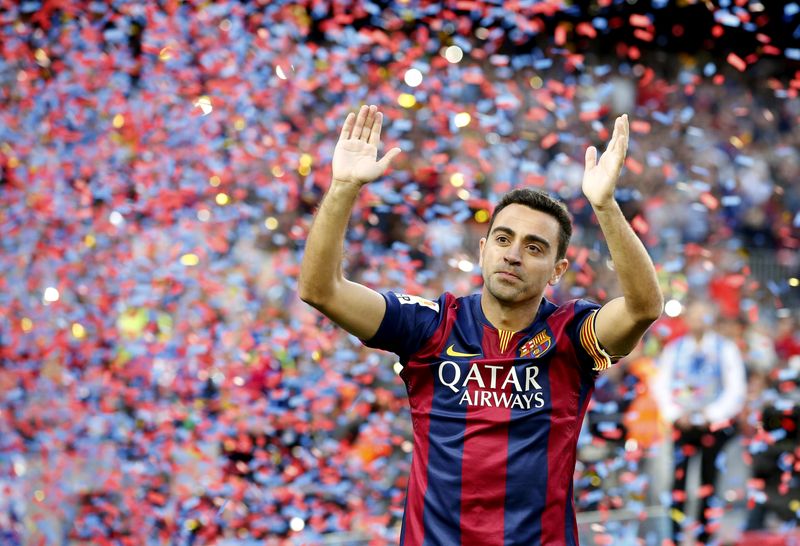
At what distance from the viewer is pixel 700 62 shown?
9.31m

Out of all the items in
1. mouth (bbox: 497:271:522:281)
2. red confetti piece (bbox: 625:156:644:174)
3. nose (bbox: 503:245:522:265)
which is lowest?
red confetti piece (bbox: 625:156:644:174)

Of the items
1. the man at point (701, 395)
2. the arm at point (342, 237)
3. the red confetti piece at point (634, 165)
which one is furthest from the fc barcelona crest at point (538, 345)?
the red confetti piece at point (634, 165)

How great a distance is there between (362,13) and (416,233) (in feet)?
4.86

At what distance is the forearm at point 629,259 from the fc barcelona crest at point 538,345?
0.35 metres

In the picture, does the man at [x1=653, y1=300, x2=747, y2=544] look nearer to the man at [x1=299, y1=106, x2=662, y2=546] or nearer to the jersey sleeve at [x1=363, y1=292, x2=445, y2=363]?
the man at [x1=299, y1=106, x2=662, y2=546]

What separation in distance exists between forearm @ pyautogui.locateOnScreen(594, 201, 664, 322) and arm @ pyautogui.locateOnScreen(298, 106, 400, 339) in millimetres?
651

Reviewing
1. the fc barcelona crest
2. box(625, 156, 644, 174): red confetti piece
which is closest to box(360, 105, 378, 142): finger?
the fc barcelona crest

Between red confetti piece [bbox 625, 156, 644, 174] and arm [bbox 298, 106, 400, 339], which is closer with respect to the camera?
arm [bbox 298, 106, 400, 339]

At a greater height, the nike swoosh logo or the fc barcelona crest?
the fc barcelona crest

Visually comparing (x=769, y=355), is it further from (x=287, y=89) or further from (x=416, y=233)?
(x=287, y=89)

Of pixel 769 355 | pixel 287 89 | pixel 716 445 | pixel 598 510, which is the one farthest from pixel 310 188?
pixel 769 355

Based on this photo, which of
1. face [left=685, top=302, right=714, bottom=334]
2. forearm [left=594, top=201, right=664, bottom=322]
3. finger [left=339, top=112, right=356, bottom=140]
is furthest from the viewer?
face [left=685, top=302, right=714, bottom=334]

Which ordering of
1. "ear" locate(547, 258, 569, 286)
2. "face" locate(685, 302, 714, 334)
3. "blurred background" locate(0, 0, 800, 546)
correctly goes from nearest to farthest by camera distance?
1. "ear" locate(547, 258, 569, 286)
2. "blurred background" locate(0, 0, 800, 546)
3. "face" locate(685, 302, 714, 334)

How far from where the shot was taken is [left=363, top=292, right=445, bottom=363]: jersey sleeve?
2.86m
